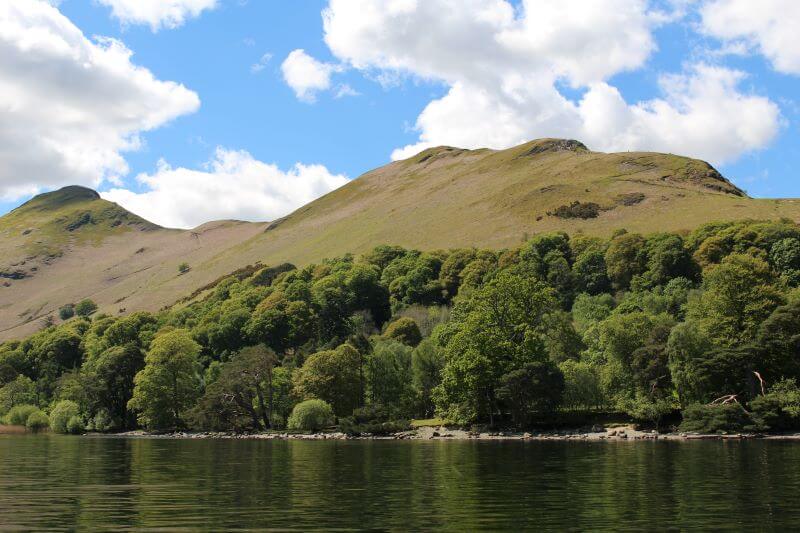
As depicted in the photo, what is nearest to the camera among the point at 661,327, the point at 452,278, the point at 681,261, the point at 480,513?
the point at 480,513

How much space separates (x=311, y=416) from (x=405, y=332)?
1763 inches

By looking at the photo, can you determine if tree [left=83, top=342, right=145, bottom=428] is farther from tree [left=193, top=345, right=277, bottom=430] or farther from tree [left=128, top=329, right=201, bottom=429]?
tree [left=193, top=345, right=277, bottom=430]

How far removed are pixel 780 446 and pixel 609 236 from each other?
388 feet

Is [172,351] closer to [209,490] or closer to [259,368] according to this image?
[259,368]

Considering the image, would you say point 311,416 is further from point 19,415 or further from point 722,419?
point 19,415

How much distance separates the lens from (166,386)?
114312 millimetres

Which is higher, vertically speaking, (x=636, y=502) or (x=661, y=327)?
(x=661, y=327)

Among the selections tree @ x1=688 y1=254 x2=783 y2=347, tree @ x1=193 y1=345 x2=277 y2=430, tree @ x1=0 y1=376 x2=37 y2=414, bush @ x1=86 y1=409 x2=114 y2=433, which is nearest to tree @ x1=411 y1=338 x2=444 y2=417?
tree @ x1=193 y1=345 x2=277 y2=430

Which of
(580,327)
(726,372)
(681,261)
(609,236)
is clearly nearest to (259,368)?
(580,327)

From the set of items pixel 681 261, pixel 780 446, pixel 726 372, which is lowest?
pixel 780 446

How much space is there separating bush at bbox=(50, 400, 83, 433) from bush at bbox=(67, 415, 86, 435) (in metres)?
0.47

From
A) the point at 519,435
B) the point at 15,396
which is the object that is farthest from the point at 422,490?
the point at 15,396

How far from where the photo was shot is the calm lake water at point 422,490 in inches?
1009

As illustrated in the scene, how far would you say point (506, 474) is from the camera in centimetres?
4081
